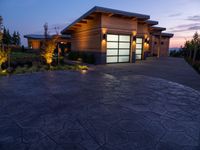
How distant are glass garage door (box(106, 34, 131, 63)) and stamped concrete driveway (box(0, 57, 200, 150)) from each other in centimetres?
929

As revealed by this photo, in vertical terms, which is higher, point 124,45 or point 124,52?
point 124,45

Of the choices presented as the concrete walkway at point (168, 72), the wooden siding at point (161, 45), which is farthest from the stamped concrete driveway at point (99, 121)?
the wooden siding at point (161, 45)

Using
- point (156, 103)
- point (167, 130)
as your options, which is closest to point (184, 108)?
point (156, 103)

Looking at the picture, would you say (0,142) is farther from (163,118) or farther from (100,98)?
(163,118)

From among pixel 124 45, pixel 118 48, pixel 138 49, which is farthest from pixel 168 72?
pixel 138 49

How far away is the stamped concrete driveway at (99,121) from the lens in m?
2.14

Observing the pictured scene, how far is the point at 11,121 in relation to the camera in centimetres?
279

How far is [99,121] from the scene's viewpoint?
2824mm

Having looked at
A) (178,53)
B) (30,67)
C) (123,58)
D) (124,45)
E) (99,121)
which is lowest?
(99,121)

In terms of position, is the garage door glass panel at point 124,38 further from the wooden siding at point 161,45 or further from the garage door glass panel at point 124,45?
the wooden siding at point 161,45

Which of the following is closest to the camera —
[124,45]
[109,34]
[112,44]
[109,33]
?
[109,33]

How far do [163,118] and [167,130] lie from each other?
0.49m

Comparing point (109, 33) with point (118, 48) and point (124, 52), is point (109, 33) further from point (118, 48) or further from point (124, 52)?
point (124, 52)

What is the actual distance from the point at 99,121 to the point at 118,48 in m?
11.8
